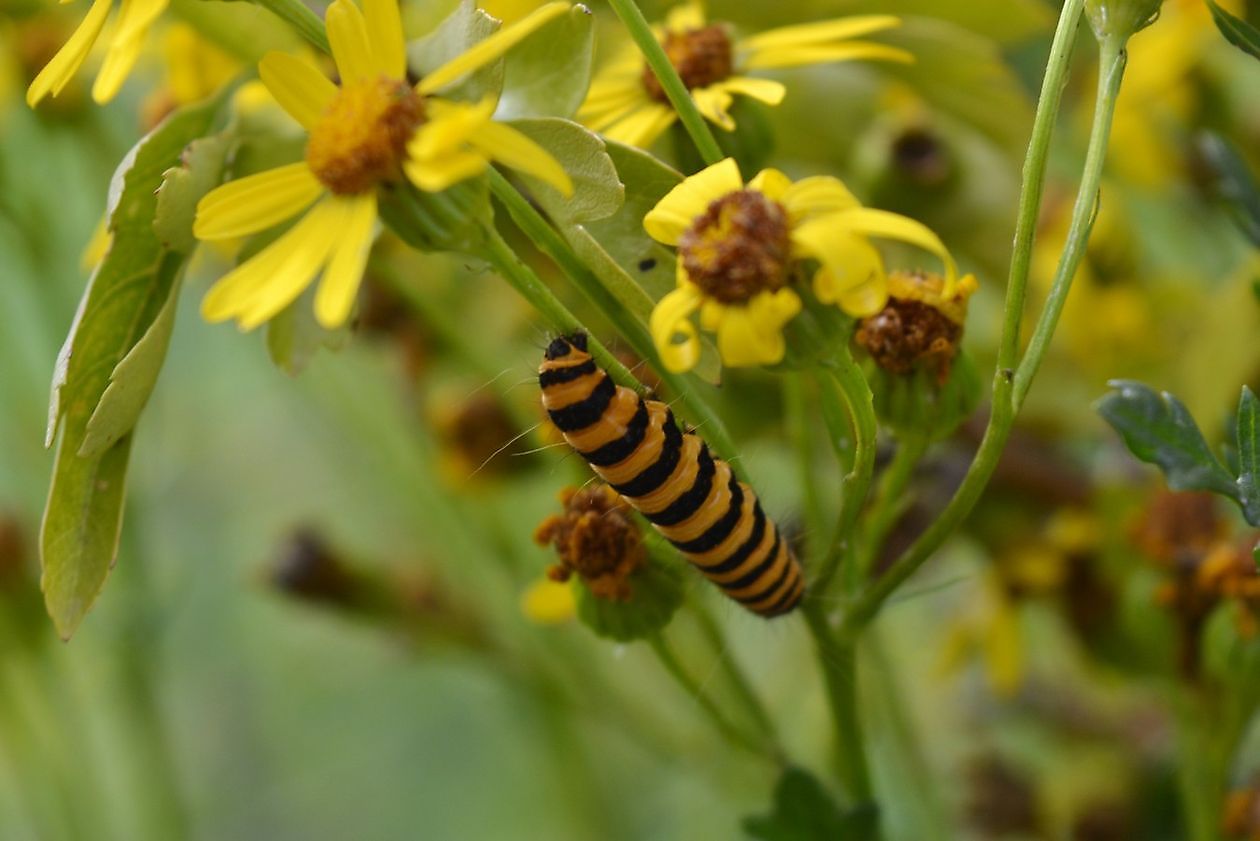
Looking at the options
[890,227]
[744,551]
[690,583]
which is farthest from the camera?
[690,583]

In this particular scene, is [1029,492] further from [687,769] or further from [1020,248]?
[1020,248]

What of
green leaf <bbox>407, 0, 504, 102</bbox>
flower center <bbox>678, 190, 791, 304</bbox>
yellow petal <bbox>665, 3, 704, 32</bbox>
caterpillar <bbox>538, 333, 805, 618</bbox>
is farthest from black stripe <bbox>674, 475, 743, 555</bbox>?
→ yellow petal <bbox>665, 3, 704, 32</bbox>

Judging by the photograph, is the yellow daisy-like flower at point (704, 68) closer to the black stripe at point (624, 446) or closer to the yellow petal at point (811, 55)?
the yellow petal at point (811, 55)

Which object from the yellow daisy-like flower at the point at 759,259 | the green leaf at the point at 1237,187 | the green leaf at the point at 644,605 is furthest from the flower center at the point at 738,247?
the green leaf at the point at 1237,187

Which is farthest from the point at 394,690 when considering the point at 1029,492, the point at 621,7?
the point at 621,7

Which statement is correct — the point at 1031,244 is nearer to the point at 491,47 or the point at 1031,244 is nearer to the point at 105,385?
the point at 491,47

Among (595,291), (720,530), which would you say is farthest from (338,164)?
(720,530)
